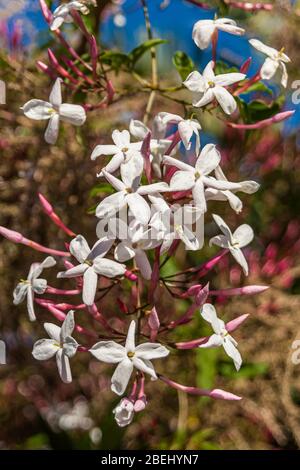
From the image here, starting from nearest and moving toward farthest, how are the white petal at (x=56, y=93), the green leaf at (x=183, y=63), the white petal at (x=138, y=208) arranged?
the white petal at (x=138, y=208) → the white petal at (x=56, y=93) → the green leaf at (x=183, y=63)

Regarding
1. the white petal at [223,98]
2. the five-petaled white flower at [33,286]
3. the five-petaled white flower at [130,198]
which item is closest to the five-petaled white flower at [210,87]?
the white petal at [223,98]

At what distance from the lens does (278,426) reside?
108 cm

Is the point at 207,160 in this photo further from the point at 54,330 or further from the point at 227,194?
the point at 54,330

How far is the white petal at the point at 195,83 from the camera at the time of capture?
23.0 inches

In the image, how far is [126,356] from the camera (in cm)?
54

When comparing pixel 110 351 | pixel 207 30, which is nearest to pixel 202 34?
pixel 207 30

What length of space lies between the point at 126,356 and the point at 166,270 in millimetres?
310

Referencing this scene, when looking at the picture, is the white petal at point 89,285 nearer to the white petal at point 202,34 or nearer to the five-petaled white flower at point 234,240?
the five-petaled white flower at point 234,240

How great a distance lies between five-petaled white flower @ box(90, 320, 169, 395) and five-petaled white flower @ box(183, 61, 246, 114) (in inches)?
9.3

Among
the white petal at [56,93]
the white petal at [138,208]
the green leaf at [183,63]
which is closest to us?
the white petal at [138,208]

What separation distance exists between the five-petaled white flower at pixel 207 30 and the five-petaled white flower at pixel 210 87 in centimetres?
4

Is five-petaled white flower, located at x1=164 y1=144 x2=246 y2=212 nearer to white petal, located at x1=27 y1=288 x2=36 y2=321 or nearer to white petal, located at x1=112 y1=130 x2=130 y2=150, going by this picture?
white petal, located at x1=112 y1=130 x2=130 y2=150

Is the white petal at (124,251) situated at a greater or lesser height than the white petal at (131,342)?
greater
